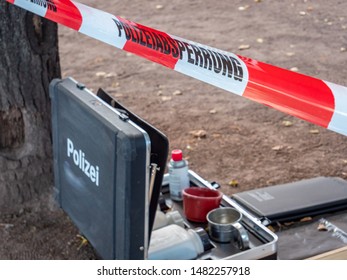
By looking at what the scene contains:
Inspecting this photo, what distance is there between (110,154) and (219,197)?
646 millimetres

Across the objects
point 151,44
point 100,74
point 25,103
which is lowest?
point 100,74

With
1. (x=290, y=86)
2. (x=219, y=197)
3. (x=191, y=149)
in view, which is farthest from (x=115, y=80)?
(x=290, y=86)

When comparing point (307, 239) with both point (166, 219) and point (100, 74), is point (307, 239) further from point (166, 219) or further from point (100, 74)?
point (100, 74)

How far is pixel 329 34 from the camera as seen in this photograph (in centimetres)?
729

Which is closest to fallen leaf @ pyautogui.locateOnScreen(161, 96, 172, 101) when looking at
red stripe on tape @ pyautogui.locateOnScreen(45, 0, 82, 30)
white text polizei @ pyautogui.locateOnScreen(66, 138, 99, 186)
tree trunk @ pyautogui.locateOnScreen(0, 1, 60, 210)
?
tree trunk @ pyautogui.locateOnScreen(0, 1, 60, 210)

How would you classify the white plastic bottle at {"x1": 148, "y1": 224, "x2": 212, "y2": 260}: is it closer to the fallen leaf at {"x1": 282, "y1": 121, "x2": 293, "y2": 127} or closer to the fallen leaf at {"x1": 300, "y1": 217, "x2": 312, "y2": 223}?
the fallen leaf at {"x1": 300, "y1": 217, "x2": 312, "y2": 223}

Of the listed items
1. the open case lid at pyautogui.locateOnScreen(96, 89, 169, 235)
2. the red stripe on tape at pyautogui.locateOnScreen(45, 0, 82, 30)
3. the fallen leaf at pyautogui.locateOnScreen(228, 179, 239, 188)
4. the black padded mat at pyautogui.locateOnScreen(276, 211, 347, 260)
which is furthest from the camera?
the fallen leaf at pyautogui.locateOnScreen(228, 179, 239, 188)

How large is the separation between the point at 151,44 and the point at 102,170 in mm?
604

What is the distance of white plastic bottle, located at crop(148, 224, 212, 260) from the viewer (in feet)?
9.47

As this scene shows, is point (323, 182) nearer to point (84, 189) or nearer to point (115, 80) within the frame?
point (84, 189)

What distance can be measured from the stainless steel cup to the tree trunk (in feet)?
4.14

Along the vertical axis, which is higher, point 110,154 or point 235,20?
point 110,154

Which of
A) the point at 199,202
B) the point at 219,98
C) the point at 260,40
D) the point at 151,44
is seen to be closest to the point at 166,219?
the point at 199,202

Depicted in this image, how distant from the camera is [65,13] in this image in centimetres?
343
